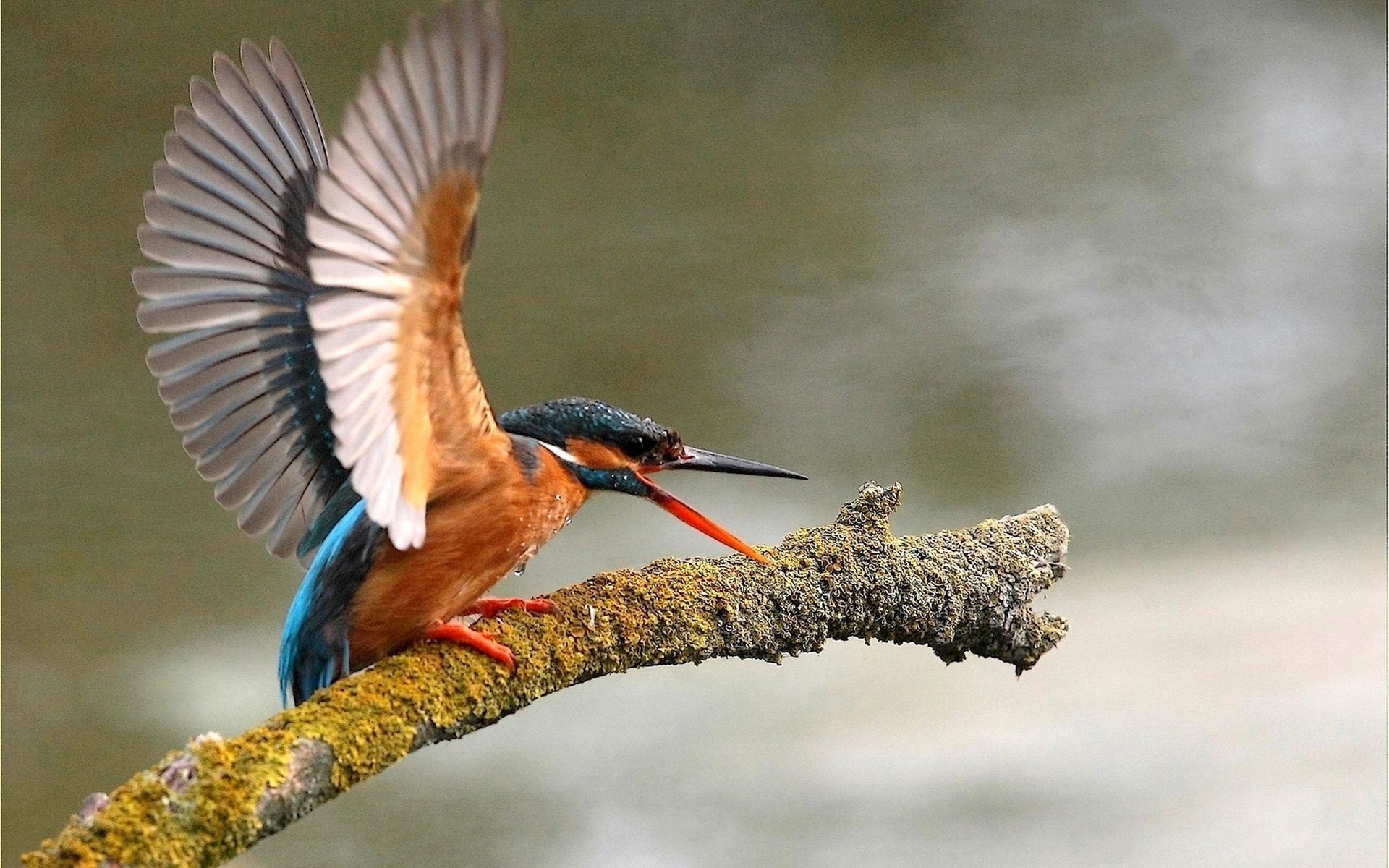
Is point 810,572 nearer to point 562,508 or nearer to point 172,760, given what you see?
point 562,508

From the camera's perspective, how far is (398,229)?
1038 millimetres

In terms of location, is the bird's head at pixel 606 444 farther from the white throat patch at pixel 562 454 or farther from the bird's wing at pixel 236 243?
the bird's wing at pixel 236 243

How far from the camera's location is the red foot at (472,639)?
1.25 m

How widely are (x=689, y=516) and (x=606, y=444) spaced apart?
0.43 feet

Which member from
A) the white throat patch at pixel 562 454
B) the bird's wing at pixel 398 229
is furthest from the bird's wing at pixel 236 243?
the bird's wing at pixel 398 229

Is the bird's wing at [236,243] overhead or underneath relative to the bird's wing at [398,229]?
overhead

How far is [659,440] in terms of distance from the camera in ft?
4.53

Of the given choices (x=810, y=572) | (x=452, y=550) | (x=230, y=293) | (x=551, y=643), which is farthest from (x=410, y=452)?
(x=810, y=572)

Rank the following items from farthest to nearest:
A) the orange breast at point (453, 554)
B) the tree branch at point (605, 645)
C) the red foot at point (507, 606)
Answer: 1. the red foot at point (507, 606)
2. the orange breast at point (453, 554)
3. the tree branch at point (605, 645)

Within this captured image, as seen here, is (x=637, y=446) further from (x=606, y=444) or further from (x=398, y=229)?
(x=398, y=229)

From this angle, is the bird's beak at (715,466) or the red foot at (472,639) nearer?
the red foot at (472,639)

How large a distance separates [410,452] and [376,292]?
0.16 metres

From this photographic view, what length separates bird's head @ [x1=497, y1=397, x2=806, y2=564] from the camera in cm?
135

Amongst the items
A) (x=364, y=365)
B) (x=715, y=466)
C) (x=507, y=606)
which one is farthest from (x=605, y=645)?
(x=364, y=365)
